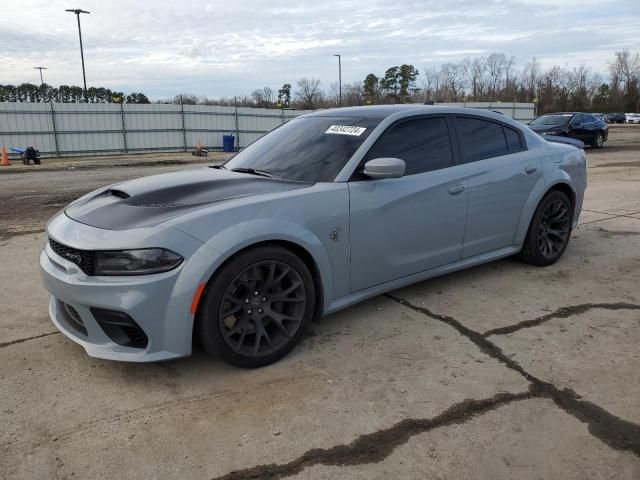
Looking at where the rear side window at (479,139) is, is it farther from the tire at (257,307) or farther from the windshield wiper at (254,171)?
the tire at (257,307)

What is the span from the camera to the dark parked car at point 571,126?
19.3 metres

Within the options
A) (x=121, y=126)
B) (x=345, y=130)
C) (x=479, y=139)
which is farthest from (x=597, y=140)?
(x=345, y=130)

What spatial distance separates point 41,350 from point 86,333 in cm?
66

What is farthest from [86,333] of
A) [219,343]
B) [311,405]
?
[311,405]

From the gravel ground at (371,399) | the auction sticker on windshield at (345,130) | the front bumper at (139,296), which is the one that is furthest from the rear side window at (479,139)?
the front bumper at (139,296)

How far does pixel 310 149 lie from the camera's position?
12.7 ft

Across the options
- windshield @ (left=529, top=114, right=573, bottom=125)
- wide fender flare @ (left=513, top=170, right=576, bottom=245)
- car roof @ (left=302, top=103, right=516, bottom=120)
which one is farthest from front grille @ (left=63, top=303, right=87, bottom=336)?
windshield @ (left=529, top=114, right=573, bottom=125)

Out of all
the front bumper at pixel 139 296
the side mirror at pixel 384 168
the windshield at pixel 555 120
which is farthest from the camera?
the windshield at pixel 555 120

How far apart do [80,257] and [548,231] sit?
4196 mm

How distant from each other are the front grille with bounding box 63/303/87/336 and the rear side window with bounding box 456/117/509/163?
3.05 meters

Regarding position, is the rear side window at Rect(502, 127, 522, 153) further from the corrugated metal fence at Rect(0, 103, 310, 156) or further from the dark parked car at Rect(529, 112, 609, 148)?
the corrugated metal fence at Rect(0, 103, 310, 156)

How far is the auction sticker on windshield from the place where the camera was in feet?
12.5

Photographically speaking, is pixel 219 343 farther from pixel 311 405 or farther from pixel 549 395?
pixel 549 395

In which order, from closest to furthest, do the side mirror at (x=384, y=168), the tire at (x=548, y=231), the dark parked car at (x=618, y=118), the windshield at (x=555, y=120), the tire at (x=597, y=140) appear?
1. the side mirror at (x=384, y=168)
2. the tire at (x=548, y=231)
3. the windshield at (x=555, y=120)
4. the tire at (x=597, y=140)
5. the dark parked car at (x=618, y=118)
